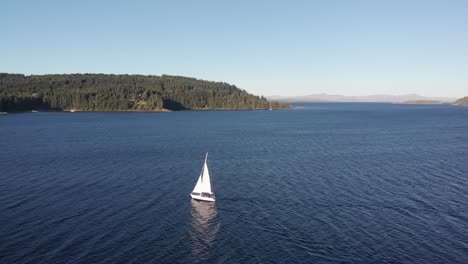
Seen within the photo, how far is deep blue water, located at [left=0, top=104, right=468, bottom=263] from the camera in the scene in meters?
42.8

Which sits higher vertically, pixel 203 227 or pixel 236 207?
pixel 236 207

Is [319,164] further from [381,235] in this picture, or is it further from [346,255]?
[346,255]

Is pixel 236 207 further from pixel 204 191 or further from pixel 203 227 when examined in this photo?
pixel 203 227

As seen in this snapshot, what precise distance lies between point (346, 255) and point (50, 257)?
28.4 meters

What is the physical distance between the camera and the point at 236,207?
2261 inches

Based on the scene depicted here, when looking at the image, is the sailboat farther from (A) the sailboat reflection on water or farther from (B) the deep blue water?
(B) the deep blue water

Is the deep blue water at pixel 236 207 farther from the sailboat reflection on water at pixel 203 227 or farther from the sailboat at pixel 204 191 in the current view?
the sailboat at pixel 204 191

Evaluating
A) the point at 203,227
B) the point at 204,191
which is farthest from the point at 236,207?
the point at 203,227

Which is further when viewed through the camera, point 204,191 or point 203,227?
point 204,191

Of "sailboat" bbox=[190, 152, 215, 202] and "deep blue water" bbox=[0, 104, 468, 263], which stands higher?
"sailboat" bbox=[190, 152, 215, 202]

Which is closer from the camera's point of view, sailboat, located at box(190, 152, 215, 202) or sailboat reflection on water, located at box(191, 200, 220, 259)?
sailboat reflection on water, located at box(191, 200, 220, 259)

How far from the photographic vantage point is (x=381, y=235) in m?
47.5

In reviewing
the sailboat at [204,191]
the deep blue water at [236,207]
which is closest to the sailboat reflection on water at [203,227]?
the deep blue water at [236,207]

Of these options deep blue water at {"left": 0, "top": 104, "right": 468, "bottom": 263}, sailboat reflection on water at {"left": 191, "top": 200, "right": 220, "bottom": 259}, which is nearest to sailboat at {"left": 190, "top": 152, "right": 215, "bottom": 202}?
sailboat reflection on water at {"left": 191, "top": 200, "right": 220, "bottom": 259}
